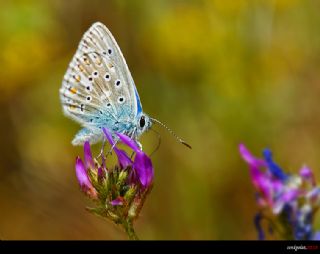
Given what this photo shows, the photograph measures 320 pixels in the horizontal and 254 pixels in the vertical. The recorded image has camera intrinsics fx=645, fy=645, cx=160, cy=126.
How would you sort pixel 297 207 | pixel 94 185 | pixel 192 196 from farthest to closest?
pixel 192 196
pixel 94 185
pixel 297 207

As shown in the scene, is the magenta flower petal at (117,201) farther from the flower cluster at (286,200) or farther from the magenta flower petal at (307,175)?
the magenta flower petal at (307,175)

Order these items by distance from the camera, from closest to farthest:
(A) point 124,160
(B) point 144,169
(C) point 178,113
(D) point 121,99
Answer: (B) point 144,169, (A) point 124,160, (D) point 121,99, (C) point 178,113

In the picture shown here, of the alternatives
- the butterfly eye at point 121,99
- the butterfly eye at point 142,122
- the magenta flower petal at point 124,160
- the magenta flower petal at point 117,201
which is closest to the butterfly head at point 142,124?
the butterfly eye at point 142,122

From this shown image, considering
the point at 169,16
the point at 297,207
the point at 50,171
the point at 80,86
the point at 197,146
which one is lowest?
the point at 50,171

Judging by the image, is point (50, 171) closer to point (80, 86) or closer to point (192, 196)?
point (192, 196)

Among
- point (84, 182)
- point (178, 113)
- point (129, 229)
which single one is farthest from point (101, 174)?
point (178, 113)

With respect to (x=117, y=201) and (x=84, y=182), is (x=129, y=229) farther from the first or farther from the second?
(x=84, y=182)

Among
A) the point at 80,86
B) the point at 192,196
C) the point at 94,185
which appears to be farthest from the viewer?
the point at 192,196

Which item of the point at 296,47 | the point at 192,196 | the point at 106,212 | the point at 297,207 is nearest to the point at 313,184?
the point at 297,207
